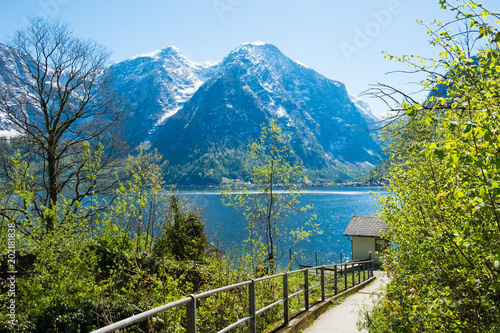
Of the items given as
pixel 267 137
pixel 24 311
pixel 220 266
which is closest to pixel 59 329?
pixel 24 311

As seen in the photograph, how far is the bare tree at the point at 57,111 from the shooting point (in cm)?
1236

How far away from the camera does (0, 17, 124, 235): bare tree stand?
12.4 meters

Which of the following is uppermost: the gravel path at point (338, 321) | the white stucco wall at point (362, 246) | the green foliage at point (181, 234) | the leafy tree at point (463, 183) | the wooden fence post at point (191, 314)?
the leafy tree at point (463, 183)

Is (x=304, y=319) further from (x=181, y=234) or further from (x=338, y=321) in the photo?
(x=181, y=234)

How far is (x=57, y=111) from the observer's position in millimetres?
13258

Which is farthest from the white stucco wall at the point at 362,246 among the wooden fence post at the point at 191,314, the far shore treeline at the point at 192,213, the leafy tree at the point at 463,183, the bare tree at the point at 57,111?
the wooden fence post at the point at 191,314

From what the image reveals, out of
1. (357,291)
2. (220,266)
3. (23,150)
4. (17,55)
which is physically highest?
(17,55)

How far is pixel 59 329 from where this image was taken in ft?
21.7

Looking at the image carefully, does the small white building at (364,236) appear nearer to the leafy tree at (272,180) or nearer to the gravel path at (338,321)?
the leafy tree at (272,180)

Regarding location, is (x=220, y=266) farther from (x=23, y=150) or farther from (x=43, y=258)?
(x=23, y=150)

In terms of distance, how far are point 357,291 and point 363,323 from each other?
8.26 metres

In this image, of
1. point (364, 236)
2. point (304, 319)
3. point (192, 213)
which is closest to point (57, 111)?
point (192, 213)

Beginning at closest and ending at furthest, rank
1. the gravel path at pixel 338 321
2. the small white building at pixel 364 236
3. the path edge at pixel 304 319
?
1. the path edge at pixel 304 319
2. the gravel path at pixel 338 321
3. the small white building at pixel 364 236

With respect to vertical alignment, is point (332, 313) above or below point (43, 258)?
below
